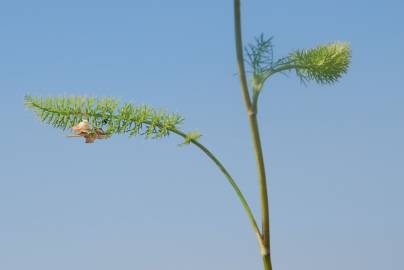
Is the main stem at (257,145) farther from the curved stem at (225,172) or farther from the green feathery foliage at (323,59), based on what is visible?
the green feathery foliage at (323,59)

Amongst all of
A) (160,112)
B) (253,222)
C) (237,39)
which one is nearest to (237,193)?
(253,222)

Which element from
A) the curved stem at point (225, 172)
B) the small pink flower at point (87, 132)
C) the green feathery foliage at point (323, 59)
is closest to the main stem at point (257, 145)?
the curved stem at point (225, 172)

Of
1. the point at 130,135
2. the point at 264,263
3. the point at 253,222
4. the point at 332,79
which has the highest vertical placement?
the point at 332,79

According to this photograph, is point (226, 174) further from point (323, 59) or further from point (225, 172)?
point (323, 59)

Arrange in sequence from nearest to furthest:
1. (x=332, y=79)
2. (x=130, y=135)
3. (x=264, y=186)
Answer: (x=264, y=186), (x=130, y=135), (x=332, y=79)

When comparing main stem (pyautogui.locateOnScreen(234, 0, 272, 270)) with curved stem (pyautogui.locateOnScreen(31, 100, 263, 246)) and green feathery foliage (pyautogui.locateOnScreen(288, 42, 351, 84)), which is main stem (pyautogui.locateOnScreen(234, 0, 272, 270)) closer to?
curved stem (pyautogui.locateOnScreen(31, 100, 263, 246))

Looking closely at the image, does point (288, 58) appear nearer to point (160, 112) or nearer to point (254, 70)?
point (254, 70)
